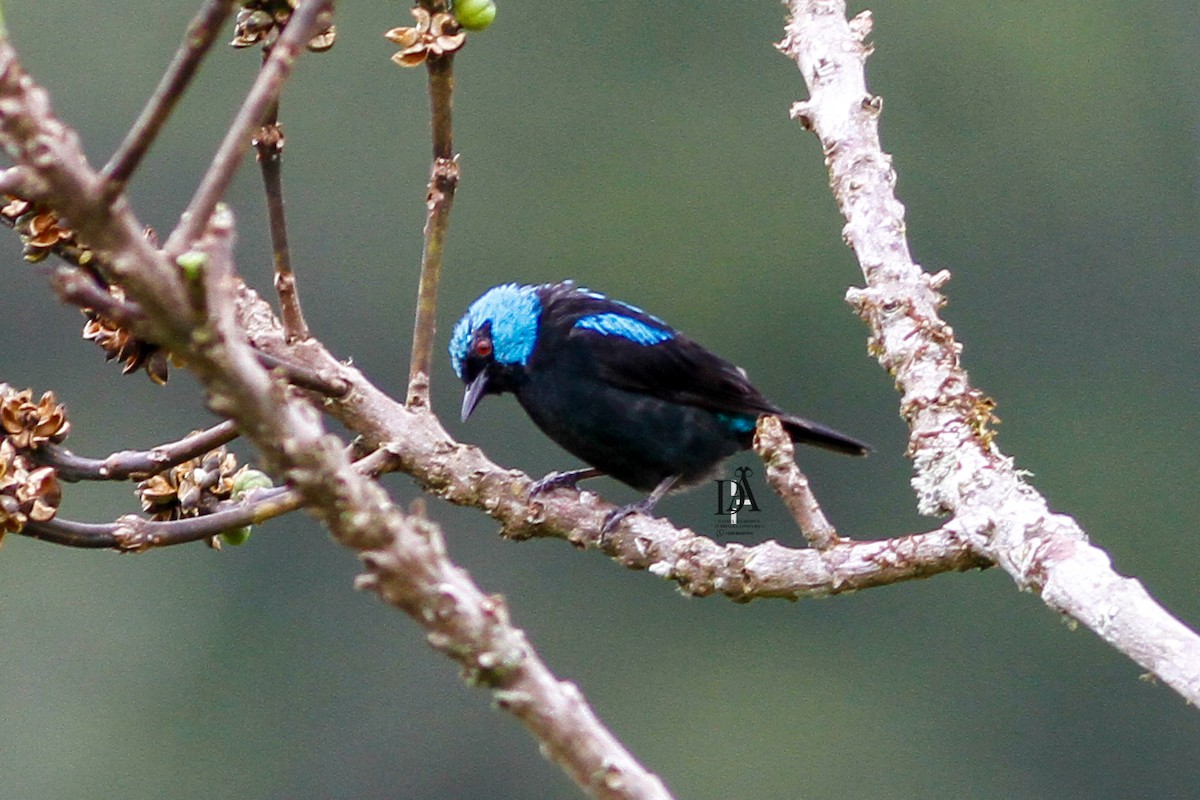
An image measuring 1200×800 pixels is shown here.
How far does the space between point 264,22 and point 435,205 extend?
1.59 feet

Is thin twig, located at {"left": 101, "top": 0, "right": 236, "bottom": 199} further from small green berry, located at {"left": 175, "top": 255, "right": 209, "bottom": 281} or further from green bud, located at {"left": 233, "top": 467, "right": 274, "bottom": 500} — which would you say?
green bud, located at {"left": 233, "top": 467, "right": 274, "bottom": 500}

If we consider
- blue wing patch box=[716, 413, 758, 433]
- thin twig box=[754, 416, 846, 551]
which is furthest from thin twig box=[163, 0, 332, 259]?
blue wing patch box=[716, 413, 758, 433]

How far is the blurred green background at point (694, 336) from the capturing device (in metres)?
19.8

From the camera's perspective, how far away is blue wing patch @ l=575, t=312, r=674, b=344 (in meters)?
5.16

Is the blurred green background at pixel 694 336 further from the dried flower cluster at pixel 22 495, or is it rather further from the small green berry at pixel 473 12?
the dried flower cluster at pixel 22 495

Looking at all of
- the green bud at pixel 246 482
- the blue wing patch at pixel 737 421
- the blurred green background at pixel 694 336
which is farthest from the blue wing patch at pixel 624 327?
the blurred green background at pixel 694 336

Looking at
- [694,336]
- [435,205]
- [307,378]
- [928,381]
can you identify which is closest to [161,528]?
[307,378]

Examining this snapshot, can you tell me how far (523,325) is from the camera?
512 centimetres

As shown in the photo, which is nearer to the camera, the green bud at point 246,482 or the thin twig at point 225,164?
the thin twig at point 225,164

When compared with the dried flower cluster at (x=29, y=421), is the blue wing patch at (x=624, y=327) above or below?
above

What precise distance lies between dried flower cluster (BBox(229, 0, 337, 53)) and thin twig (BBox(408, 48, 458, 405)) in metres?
0.20

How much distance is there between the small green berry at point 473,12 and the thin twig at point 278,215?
0.29 m

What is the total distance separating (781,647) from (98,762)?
7.96 meters

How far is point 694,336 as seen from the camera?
64.1ft
